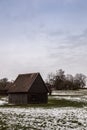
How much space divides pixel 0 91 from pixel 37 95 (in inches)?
2209

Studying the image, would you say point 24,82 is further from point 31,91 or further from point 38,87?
point 38,87

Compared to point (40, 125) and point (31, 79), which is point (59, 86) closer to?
point (31, 79)

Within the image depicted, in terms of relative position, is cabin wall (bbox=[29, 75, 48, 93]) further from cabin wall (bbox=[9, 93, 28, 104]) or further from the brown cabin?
cabin wall (bbox=[9, 93, 28, 104])

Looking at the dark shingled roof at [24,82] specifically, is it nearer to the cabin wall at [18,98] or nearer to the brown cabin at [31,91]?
the brown cabin at [31,91]

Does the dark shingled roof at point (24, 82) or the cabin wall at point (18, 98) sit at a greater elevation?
the dark shingled roof at point (24, 82)

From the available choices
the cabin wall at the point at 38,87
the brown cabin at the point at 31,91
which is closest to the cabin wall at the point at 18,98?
the brown cabin at the point at 31,91

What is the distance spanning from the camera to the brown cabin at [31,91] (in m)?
60.2

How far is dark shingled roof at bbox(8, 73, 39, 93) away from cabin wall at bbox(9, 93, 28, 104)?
38.1 inches

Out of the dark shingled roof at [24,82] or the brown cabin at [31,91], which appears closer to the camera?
the brown cabin at [31,91]

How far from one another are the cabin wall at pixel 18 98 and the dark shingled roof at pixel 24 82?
3.18 ft

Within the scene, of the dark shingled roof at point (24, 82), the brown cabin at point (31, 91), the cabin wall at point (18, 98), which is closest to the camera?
the brown cabin at point (31, 91)

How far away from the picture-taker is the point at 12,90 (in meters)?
64.3

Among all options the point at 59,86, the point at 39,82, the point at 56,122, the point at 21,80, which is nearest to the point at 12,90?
the point at 21,80

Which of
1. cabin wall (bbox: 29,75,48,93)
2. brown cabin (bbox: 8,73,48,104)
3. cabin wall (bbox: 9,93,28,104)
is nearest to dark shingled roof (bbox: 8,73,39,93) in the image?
brown cabin (bbox: 8,73,48,104)
